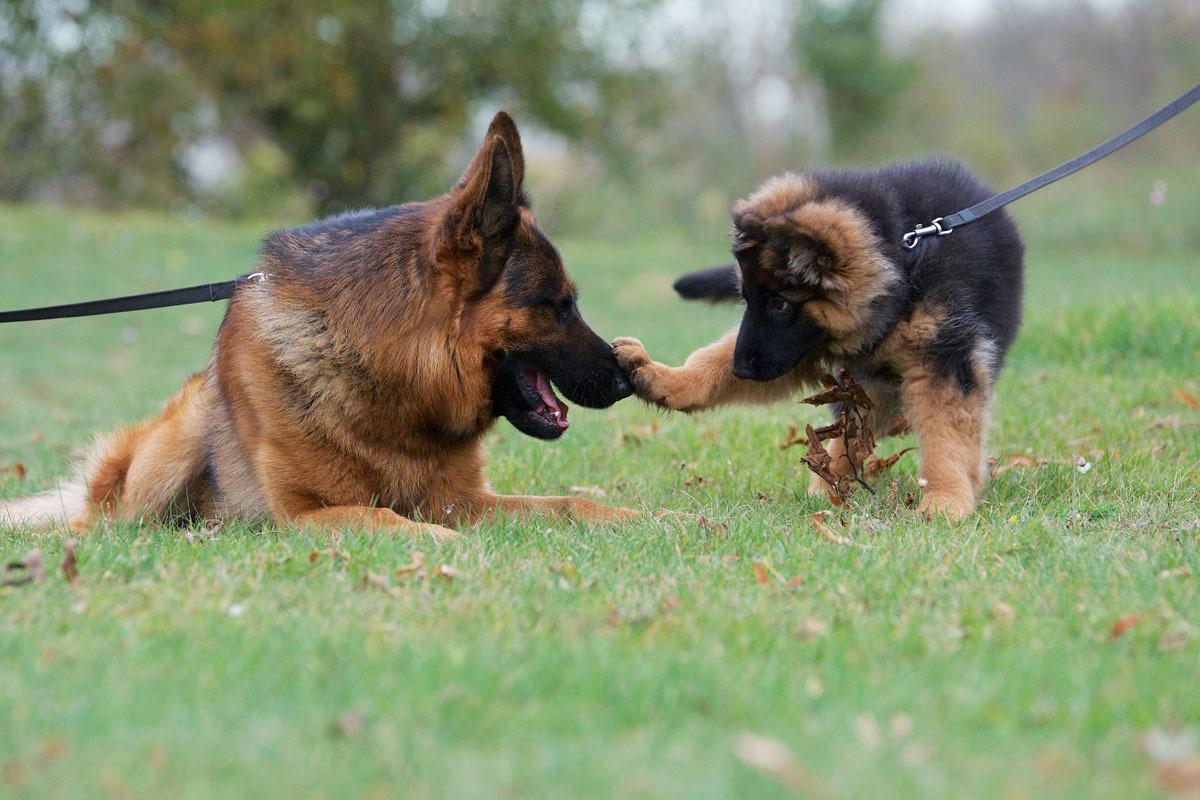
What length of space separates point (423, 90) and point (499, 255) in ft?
77.3

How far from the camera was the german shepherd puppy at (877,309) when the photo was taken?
15.1 feet

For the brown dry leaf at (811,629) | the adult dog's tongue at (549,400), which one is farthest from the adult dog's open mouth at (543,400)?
the brown dry leaf at (811,629)

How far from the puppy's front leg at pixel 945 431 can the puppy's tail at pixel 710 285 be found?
123 cm

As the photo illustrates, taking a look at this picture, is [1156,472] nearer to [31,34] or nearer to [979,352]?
[979,352]

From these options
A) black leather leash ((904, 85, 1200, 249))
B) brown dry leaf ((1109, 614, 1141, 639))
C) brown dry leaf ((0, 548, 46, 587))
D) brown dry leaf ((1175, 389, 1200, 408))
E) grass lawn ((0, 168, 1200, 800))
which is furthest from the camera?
brown dry leaf ((1175, 389, 1200, 408))

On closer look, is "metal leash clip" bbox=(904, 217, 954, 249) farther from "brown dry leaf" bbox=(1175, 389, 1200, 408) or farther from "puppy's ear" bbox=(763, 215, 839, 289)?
"brown dry leaf" bbox=(1175, 389, 1200, 408)

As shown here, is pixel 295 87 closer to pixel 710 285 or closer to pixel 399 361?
pixel 710 285

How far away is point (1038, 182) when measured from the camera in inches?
198

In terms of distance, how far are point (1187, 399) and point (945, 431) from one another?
299cm

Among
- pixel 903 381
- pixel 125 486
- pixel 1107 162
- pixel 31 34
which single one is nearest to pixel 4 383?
pixel 125 486

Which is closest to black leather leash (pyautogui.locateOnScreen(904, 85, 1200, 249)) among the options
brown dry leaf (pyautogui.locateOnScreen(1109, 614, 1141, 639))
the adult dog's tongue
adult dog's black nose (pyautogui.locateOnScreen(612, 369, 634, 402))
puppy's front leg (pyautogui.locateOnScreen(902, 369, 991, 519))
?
puppy's front leg (pyautogui.locateOnScreen(902, 369, 991, 519))

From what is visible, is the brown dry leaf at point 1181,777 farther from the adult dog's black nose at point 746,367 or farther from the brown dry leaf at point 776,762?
the adult dog's black nose at point 746,367

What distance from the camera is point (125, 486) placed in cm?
505

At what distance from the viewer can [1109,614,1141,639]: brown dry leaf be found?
3174 millimetres
